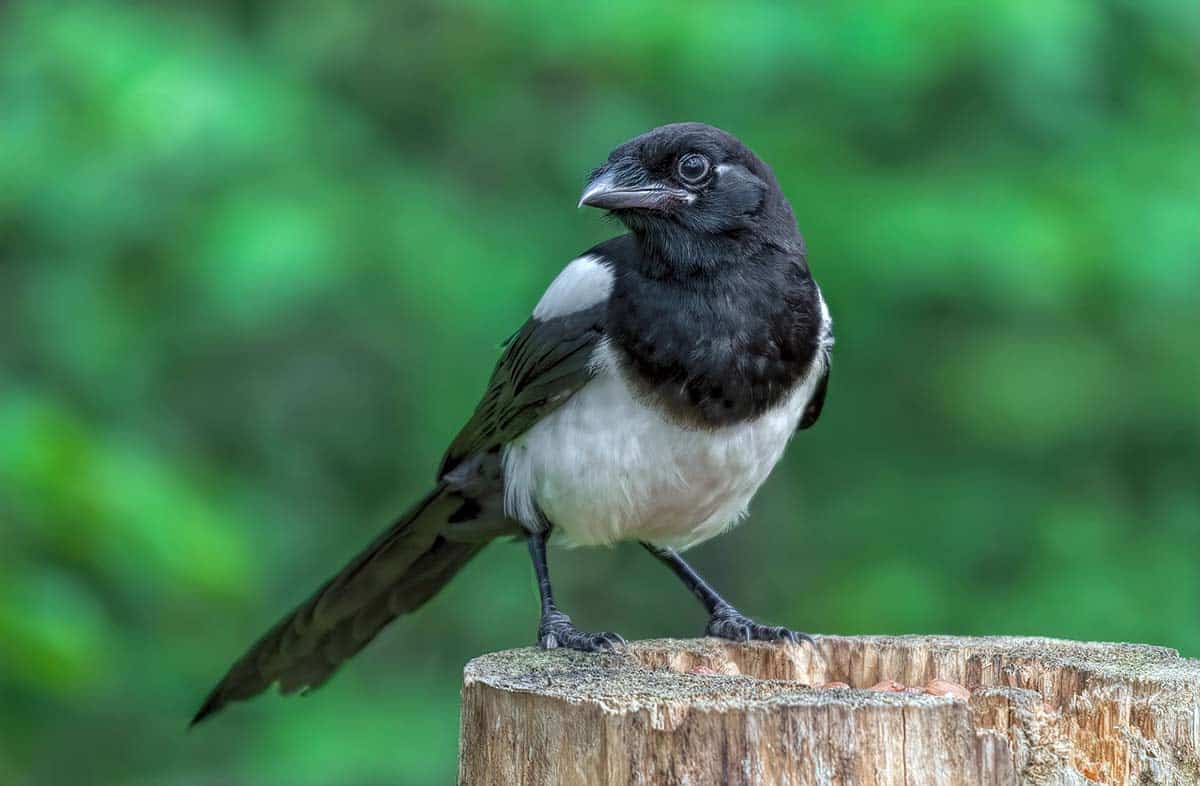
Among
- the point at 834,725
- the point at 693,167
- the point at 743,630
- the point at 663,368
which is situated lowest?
the point at 834,725

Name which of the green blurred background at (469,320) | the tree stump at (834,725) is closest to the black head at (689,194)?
the green blurred background at (469,320)

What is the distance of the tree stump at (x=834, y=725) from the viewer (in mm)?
2133

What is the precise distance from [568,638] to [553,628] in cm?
16

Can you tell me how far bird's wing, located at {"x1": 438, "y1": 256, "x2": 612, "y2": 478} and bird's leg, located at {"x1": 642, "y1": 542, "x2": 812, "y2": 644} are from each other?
579mm

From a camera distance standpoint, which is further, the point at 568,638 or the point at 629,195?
the point at 629,195

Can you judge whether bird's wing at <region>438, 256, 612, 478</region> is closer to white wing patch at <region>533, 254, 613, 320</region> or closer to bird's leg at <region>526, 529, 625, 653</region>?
white wing patch at <region>533, 254, 613, 320</region>

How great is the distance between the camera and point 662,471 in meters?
3.56

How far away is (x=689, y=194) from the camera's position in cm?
361

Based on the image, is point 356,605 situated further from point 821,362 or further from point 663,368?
point 821,362

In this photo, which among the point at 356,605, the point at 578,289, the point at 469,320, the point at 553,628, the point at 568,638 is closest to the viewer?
the point at 568,638

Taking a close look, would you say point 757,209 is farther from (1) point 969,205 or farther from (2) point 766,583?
(2) point 766,583

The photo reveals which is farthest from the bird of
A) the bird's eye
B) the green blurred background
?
the green blurred background

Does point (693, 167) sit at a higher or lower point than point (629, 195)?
higher

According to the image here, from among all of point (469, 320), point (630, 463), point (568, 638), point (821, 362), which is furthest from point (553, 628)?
point (469, 320)
